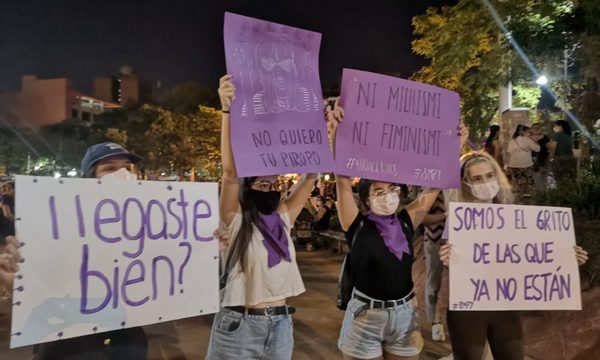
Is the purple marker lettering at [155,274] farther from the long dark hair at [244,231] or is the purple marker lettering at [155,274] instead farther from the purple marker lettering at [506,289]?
the purple marker lettering at [506,289]

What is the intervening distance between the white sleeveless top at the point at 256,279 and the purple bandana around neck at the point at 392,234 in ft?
1.88

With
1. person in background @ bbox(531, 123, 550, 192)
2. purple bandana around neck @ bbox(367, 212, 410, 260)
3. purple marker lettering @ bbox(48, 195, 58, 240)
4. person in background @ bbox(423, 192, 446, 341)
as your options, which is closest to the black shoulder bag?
purple bandana around neck @ bbox(367, 212, 410, 260)

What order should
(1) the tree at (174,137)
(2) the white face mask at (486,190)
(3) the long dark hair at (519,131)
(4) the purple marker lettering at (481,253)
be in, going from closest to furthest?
(4) the purple marker lettering at (481,253)
(2) the white face mask at (486,190)
(3) the long dark hair at (519,131)
(1) the tree at (174,137)

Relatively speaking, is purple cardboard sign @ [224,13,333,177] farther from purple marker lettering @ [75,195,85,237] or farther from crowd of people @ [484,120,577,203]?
crowd of people @ [484,120,577,203]

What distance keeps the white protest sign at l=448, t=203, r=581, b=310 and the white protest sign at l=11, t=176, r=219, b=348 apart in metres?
1.27

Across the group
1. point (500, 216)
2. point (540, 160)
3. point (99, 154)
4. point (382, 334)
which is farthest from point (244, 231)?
point (540, 160)

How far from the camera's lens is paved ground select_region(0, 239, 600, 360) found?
16.1 ft

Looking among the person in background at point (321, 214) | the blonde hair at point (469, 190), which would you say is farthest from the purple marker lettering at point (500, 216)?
the person in background at point (321, 214)

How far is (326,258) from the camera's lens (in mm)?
11953

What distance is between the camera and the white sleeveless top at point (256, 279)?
2.55 metres

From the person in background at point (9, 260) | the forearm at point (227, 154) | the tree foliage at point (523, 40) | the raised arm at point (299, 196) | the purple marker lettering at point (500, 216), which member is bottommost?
the person in background at point (9, 260)

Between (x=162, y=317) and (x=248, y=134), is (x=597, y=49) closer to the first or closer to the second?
(x=248, y=134)

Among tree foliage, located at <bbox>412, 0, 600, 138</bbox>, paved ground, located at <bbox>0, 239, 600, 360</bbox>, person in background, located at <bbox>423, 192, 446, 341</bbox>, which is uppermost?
tree foliage, located at <bbox>412, 0, 600, 138</bbox>

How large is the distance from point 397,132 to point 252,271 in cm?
118
